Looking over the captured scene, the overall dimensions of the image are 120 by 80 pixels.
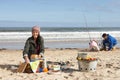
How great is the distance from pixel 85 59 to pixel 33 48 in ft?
5.04

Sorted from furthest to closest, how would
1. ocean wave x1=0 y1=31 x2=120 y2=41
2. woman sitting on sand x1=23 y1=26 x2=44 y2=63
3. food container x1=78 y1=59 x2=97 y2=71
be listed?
1. ocean wave x1=0 y1=31 x2=120 y2=41
2. woman sitting on sand x1=23 y1=26 x2=44 y2=63
3. food container x1=78 y1=59 x2=97 y2=71

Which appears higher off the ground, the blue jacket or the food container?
the blue jacket

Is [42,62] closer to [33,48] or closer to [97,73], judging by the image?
[33,48]

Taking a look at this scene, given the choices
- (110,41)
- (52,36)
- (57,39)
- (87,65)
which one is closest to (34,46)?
(87,65)

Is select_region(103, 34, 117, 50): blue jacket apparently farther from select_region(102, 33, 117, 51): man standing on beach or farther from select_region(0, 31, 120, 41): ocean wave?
select_region(0, 31, 120, 41): ocean wave

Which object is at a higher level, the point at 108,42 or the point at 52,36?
the point at 108,42

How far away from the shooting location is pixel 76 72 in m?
8.20

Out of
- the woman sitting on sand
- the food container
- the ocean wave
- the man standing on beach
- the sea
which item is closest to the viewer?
the food container

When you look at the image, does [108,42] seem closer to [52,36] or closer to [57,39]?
[57,39]

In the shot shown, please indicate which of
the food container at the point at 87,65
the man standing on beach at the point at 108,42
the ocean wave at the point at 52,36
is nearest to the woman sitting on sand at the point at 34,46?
the food container at the point at 87,65

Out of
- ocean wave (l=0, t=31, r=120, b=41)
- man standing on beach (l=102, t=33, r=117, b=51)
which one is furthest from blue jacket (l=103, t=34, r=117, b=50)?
ocean wave (l=0, t=31, r=120, b=41)

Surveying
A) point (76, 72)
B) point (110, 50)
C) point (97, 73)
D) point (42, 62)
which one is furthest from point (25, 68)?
point (110, 50)

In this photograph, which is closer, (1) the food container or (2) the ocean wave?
(1) the food container

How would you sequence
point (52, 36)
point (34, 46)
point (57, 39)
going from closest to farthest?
1. point (34, 46)
2. point (57, 39)
3. point (52, 36)
